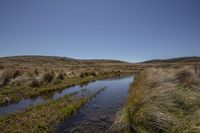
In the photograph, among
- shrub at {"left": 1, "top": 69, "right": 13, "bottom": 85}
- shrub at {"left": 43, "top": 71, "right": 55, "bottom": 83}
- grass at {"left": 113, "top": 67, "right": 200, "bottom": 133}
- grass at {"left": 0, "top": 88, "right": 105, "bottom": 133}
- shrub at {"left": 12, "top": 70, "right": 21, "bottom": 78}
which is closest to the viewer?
grass at {"left": 113, "top": 67, "right": 200, "bottom": 133}

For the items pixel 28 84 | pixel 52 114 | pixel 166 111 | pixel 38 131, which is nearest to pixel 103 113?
pixel 52 114

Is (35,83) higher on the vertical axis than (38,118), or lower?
higher

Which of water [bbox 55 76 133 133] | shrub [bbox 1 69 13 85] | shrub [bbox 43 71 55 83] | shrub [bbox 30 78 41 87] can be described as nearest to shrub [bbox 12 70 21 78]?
shrub [bbox 1 69 13 85]

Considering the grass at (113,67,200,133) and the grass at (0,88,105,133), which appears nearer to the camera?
the grass at (113,67,200,133)

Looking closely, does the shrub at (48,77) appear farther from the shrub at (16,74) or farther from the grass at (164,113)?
the grass at (164,113)

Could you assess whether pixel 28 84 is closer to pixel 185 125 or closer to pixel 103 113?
pixel 103 113

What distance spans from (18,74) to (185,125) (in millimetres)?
23423

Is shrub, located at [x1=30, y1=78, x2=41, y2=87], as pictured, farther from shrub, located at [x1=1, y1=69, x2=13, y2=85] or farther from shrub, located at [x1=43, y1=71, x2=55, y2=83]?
shrub, located at [x1=1, y1=69, x2=13, y2=85]

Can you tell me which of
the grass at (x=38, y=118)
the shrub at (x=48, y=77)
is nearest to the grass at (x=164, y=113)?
the grass at (x=38, y=118)

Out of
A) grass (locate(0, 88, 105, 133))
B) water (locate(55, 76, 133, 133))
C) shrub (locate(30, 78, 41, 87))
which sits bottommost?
water (locate(55, 76, 133, 133))

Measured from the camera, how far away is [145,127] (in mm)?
7004

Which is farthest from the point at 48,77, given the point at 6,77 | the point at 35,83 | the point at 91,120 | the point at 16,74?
the point at 91,120

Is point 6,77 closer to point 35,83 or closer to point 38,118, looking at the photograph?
point 35,83

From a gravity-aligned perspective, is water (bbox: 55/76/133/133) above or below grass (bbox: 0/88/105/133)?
below
